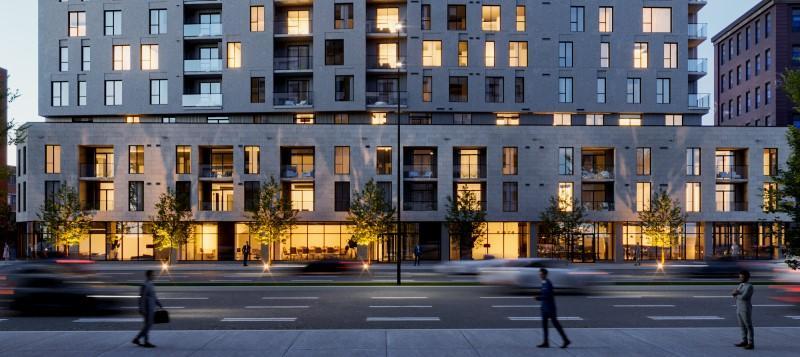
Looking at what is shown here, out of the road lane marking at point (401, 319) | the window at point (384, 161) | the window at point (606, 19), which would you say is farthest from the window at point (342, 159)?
the road lane marking at point (401, 319)

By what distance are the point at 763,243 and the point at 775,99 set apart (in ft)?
83.1

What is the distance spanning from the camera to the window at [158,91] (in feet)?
178

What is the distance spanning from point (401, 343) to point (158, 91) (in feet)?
151

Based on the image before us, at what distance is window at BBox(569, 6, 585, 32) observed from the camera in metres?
54.8

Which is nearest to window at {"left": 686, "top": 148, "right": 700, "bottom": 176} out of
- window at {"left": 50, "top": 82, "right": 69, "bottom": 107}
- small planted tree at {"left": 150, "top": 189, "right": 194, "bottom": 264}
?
small planted tree at {"left": 150, "top": 189, "right": 194, "bottom": 264}

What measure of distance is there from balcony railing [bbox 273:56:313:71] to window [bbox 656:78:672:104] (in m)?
29.3

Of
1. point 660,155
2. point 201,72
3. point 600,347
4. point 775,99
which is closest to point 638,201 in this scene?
point 660,155

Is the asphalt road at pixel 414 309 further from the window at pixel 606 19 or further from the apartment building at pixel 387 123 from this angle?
the window at pixel 606 19

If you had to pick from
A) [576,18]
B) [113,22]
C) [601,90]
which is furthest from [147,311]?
[576,18]

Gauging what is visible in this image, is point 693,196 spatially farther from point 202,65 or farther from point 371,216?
point 202,65

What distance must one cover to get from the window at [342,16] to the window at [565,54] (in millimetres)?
17711

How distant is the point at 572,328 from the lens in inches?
663

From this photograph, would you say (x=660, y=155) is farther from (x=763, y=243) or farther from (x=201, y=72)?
(x=201, y=72)

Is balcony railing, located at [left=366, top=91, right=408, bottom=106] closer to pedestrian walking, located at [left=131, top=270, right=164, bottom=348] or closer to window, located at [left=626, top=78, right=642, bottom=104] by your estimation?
window, located at [left=626, top=78, right=642, bottom=104]
